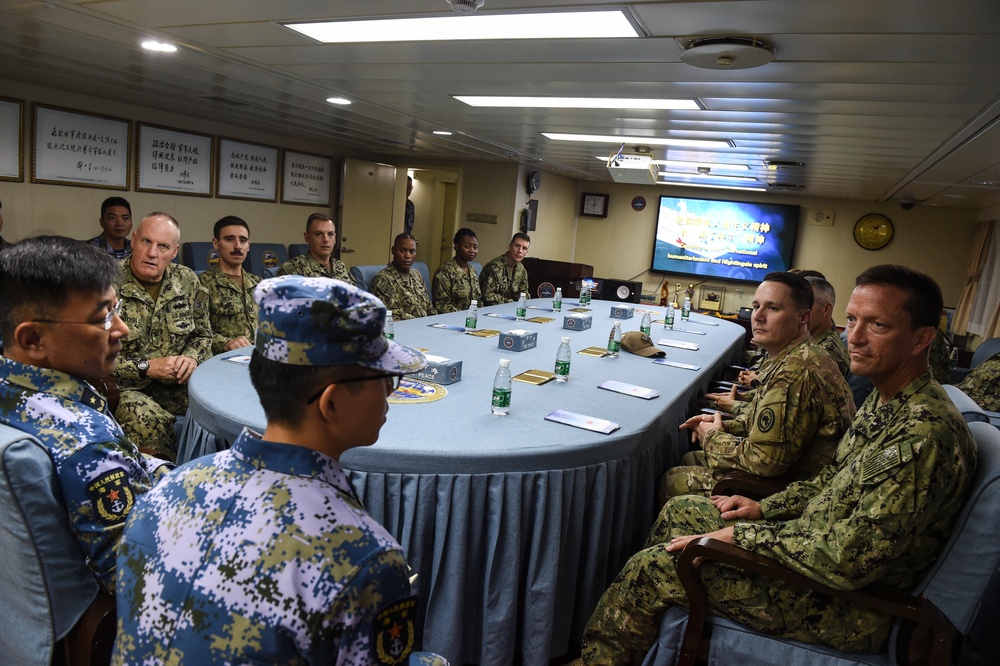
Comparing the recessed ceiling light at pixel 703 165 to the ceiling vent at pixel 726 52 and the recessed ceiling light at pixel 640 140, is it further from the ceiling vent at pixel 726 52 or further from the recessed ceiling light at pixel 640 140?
the ceiling vent at pixel 726 52

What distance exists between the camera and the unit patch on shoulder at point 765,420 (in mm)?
2164

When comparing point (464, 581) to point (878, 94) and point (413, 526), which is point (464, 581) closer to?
point (413, 526)

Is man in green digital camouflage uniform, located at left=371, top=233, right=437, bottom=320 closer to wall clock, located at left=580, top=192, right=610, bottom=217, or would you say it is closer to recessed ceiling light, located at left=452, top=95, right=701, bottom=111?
recessed ceiling light, located at left=452, top=95, right=701, bottom=111

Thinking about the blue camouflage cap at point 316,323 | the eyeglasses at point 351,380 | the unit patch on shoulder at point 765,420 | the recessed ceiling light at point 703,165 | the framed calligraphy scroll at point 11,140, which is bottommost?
the unit patch on shoulder at point 765,420

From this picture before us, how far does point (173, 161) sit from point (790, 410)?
6.23m

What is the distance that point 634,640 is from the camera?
5.81 feet

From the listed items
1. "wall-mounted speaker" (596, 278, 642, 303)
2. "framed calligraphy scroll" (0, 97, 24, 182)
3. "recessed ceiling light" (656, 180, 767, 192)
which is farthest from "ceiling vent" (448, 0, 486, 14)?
"recessed ceiling light" (656, 180, 767, 192)

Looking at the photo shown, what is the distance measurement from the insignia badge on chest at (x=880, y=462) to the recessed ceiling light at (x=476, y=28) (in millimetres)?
1550

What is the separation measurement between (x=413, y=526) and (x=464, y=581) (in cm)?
22

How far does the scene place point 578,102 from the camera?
3820 mm

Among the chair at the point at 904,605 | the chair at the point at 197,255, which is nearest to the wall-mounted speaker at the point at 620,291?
the chair at the point at 197,255

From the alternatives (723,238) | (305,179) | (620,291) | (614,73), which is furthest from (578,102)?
(723,238)

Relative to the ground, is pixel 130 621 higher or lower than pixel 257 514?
lower

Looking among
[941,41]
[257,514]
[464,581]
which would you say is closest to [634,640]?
[464,581]
